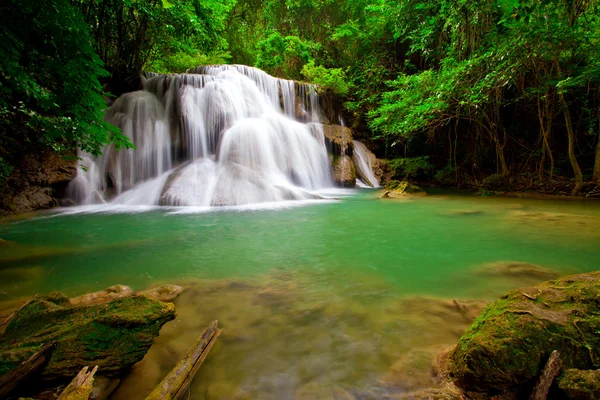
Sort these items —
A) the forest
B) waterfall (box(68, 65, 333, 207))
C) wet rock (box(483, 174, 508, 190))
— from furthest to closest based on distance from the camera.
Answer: wet rock (box(483, 174, 508, 190)), waterfall (box(68, 65, 333, 207)), the forest

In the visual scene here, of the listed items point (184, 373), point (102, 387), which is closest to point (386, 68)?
point (184, 373)

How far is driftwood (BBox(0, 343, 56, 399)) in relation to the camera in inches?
48.9

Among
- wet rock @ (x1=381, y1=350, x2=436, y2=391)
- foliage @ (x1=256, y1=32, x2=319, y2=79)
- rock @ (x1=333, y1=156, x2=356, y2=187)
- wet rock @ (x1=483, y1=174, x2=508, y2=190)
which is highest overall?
foliage @ (x1=256, y1=32, x2=319, y2=79)

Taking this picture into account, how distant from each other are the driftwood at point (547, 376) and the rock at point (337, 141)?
12.9 metres

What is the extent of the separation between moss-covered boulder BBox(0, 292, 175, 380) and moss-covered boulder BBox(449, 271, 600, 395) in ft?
6.04

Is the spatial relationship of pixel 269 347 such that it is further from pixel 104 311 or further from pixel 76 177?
pixel 76 177

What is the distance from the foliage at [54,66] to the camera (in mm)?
3109

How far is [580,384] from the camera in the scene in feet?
3.99

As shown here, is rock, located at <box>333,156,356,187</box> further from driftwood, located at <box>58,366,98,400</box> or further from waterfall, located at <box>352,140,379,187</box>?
driftwood, located at <box>58,366,98,400</box>

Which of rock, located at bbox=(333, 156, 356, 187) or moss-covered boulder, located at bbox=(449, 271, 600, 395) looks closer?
moss-covered boulder, located at bbox=(449, 271, 600, 395)

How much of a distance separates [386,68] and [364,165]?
20.4 feet

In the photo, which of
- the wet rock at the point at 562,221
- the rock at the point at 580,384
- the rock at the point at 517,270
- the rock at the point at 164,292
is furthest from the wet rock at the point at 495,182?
the rock at the point at 164,292

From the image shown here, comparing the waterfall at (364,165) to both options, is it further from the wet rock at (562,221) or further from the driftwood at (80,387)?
the driftwood at (80,387)

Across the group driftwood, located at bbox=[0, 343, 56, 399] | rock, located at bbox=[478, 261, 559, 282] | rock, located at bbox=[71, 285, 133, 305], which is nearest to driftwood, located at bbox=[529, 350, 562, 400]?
rock, located at bbox=[478, 261, 559, 282]
